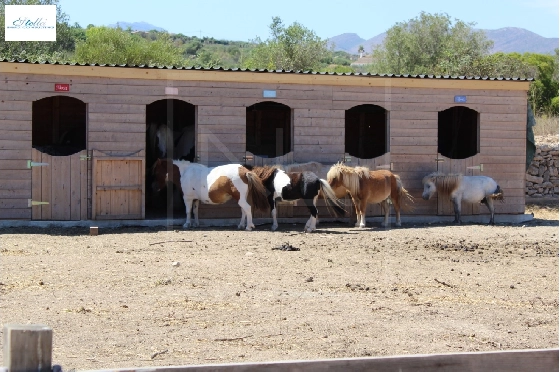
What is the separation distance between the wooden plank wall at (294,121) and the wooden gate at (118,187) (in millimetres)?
198

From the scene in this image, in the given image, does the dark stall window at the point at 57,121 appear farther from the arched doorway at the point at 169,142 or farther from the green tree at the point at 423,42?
the green tree at the point at 423,42

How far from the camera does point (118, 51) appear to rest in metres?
34.0

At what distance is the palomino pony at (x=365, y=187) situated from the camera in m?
15.2

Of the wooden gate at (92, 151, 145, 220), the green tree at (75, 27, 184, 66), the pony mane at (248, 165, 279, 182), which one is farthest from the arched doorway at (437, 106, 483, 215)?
the green tree at (75, 27, 184, 66)

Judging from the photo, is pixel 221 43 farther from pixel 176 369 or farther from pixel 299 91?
pixel 176 369

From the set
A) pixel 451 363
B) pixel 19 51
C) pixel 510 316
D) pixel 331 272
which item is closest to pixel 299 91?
pixel 331 272

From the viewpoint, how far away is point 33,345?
315 cm

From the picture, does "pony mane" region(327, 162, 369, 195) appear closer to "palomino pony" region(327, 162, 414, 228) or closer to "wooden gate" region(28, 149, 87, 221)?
"palomino pony" region(327, 162, 414, 228)

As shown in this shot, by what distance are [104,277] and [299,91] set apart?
756 cm

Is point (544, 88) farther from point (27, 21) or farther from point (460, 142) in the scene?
point (27, 21)

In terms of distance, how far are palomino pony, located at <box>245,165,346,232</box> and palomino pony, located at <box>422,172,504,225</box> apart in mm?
2434

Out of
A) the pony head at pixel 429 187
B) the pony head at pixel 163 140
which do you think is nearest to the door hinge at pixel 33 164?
the pony head at pixel 163 140

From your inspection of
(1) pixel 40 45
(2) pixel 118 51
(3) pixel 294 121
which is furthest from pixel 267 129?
(1) pixel 40 45

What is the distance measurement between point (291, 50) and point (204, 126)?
23.7 metres
